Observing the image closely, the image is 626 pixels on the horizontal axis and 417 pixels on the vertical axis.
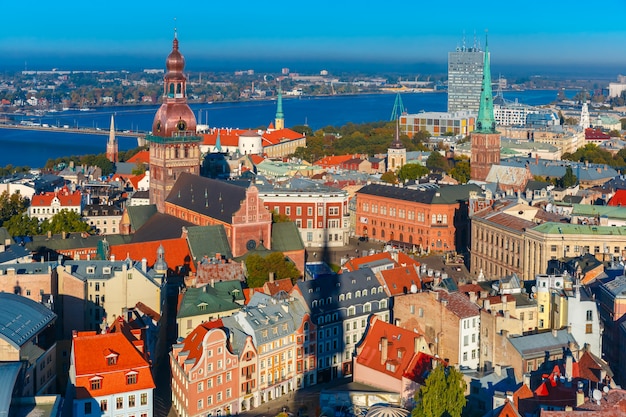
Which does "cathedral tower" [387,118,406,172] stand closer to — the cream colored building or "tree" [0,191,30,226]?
"tree" [0,191,30,226]

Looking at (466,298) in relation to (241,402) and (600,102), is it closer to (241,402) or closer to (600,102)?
(241,402)

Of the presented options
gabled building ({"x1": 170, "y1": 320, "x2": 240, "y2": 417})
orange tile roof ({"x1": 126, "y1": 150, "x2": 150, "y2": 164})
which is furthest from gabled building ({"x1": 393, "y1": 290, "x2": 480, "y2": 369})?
orange tile roof ({"x1": 126, "y1": 150, "x2": 150, "y2": 164})

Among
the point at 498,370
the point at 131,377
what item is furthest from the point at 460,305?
the point at 131,377

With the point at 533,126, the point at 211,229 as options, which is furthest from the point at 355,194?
the point at 533,126

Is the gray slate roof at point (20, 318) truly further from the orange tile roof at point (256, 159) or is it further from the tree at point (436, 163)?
the tree at point (436, 163)

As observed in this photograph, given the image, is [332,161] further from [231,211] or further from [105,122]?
[105,122]

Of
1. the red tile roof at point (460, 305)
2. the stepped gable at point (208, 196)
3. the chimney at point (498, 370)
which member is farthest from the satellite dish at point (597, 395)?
the stepped gable at point (208, 196)
